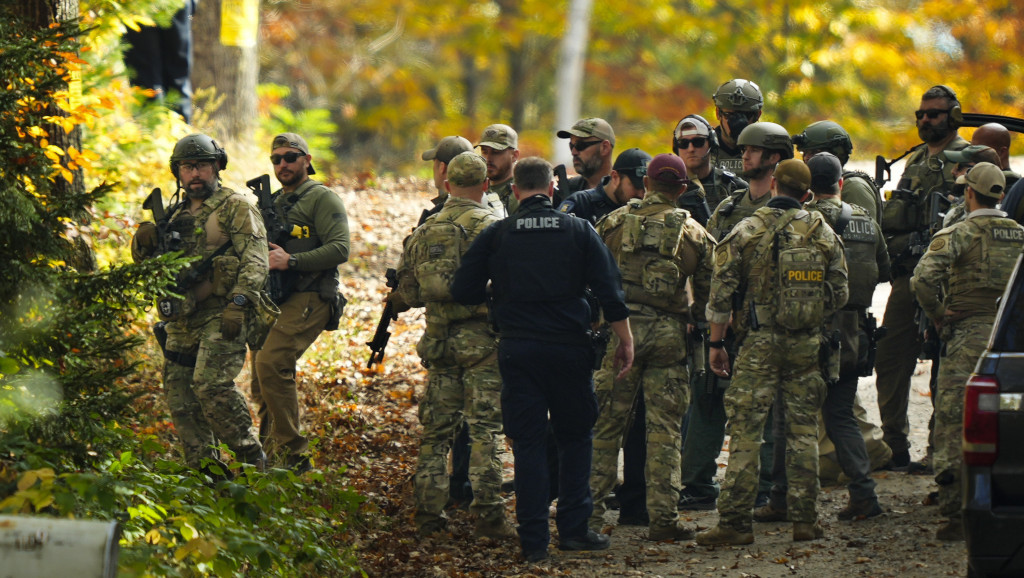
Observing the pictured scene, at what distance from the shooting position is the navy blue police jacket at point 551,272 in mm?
6961

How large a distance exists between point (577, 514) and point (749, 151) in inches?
98.8

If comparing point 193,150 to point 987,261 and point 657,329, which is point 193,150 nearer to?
point 657,329

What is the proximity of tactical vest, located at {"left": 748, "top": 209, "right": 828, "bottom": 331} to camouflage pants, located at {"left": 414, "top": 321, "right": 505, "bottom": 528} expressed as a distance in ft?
5.72

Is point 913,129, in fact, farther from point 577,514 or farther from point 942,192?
point 577,514

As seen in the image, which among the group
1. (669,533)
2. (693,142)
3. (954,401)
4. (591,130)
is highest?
(591,130)

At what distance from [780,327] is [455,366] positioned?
2008 mm

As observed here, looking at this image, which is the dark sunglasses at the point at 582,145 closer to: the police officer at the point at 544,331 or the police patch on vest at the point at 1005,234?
the police officer at the point at 544,331

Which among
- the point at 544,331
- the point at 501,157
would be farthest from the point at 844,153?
the point at 544,331

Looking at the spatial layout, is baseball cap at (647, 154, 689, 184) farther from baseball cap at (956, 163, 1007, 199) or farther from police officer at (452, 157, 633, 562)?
baseball cap at (956, 163, 1007, 199)

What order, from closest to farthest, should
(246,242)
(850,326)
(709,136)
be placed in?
1. (850,326)
2. (246,242)
3. (709,136)

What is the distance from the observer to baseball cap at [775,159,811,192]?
7246mm

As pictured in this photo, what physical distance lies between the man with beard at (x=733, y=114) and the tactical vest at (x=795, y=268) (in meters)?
1.74

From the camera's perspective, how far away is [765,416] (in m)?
7.34

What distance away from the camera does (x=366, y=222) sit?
16.2 m
